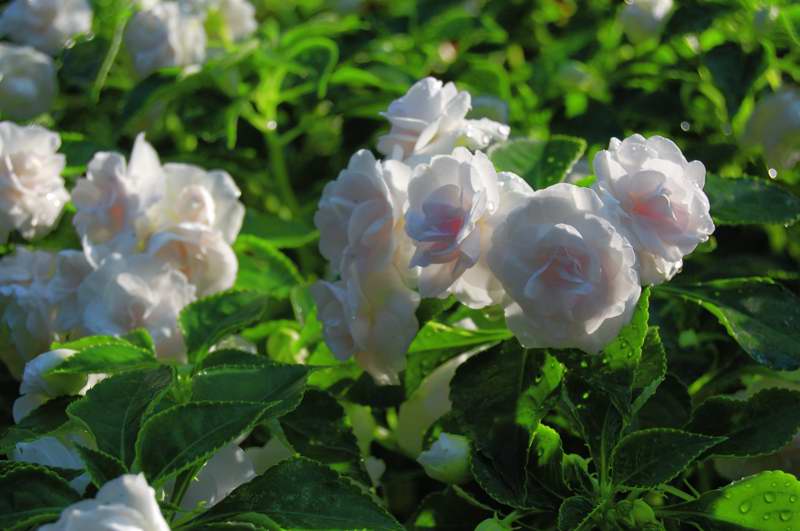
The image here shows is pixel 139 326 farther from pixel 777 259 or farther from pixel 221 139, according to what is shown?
pixel 777 259

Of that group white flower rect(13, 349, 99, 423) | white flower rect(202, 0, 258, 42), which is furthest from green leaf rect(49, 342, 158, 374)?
white flower rect(202, 0, 258, 42)

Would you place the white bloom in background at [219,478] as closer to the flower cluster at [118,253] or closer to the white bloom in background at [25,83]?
the flower cluster at [118,253]

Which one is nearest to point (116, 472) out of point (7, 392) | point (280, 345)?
point (280, 345)

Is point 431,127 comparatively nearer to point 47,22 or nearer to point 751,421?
point 751,421

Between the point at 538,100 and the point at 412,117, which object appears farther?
the point at 538,100

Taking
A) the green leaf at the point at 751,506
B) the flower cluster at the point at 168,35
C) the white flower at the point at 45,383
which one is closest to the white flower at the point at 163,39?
the flower cluster at the point at 168,35

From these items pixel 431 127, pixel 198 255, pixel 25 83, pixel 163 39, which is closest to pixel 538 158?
pixel 431 127

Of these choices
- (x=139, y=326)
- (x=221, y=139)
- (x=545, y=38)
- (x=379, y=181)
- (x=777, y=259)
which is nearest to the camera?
(x=379, y=181)
